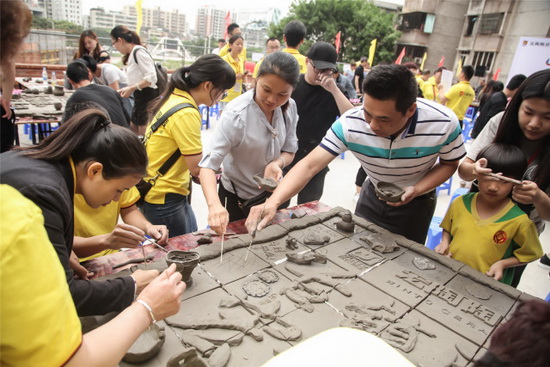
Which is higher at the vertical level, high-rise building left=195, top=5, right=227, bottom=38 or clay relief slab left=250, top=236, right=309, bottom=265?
high-rise building left=195, top=5, right=227, bottom=38

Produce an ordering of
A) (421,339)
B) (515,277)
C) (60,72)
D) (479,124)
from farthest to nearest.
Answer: (60,72), (479,124), (515,277), (421,339)

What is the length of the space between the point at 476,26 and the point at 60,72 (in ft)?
82.6

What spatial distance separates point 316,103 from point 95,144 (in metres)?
2.54

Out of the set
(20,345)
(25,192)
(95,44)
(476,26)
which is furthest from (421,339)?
(476,26)

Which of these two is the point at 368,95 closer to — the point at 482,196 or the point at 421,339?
the point at 482,196

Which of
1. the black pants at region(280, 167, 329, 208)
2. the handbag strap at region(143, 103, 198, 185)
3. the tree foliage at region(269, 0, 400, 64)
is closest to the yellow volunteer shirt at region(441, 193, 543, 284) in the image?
the black pants at region(280, 167, 329, 208)

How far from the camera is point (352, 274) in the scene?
1.86 metres

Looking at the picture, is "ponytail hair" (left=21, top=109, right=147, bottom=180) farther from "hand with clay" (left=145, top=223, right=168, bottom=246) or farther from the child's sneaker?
the child's sneaker

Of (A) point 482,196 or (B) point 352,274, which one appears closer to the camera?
(B) point 352,274

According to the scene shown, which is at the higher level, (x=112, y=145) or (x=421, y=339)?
Result: (x=112, y=145)

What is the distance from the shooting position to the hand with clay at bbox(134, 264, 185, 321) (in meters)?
1.09

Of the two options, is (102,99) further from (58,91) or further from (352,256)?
(58,91)

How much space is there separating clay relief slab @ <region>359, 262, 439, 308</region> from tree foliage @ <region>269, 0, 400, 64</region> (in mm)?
25664

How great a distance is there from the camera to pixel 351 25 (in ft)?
85.4
